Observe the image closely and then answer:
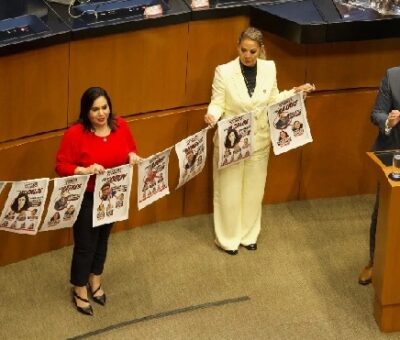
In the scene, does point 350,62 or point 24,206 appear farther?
point 350,62

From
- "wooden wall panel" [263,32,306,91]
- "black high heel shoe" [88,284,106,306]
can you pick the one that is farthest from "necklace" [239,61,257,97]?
"black high heel shoe" [88,284,106,306]

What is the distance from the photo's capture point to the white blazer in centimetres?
573

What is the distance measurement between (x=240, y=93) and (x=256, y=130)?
0.80ft

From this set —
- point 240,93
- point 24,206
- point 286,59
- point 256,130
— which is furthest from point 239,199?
point 24,206

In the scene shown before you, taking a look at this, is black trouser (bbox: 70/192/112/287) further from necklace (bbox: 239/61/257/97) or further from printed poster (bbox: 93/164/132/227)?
necklace (bbox: 239/61/257/97)

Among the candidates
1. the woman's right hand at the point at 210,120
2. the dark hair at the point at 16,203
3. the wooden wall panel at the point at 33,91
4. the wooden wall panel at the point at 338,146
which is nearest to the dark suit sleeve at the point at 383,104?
the woman's right hand at the point at 210,120

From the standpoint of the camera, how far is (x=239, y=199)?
6.07 m

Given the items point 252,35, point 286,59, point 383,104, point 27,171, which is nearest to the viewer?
point 383,104

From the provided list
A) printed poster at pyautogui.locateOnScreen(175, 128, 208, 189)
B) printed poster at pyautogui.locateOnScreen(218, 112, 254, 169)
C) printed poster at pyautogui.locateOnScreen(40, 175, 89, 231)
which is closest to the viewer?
printed poster at pyautogui.locateOnScreen(40, 175, 89, 231)

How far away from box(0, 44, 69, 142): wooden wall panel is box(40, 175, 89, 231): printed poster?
0.64 m

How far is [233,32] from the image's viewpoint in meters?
6.12

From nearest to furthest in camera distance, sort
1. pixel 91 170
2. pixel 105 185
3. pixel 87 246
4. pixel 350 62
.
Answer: pixel 91 170, pixel 105 185, pixel 87 246, pixel 350 62

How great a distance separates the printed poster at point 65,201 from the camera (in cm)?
506

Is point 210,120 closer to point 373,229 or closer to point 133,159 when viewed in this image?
point 133,159
